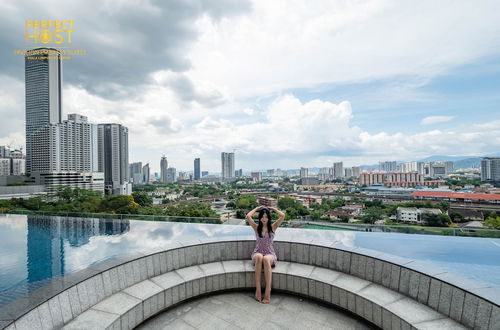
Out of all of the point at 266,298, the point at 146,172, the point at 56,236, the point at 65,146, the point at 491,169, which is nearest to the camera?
the point at 266,298

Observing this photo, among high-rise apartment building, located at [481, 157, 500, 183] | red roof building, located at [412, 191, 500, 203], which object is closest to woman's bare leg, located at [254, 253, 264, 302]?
red roof building, located at [412, 191, 500, 203]

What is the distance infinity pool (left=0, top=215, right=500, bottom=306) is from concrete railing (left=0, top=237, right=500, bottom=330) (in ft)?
1.32

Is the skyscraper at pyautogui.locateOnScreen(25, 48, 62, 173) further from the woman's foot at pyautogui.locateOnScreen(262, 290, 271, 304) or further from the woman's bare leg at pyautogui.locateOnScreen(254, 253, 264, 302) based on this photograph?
the woman's foot at pyautogui.locateOnScreen(262, 290, 271, 304)

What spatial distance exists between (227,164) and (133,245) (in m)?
134

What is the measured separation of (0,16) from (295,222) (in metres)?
14.3

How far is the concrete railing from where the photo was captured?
85.2 inches

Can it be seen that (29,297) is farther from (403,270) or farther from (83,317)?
(403,270)

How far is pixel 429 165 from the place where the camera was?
114812 mm

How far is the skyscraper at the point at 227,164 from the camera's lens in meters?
137

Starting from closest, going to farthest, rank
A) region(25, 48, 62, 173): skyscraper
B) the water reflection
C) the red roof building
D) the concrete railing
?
1. the concrete railing
2. the water reflection
3. the red roof building
4. region(25, 48, 62, 173): skyscraper

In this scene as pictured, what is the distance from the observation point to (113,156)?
5703 cm

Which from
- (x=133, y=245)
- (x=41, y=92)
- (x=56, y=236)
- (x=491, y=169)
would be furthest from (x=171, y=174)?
(x=133, y=245)

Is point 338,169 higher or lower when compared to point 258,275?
higher

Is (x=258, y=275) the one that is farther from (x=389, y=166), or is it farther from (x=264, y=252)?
(x=389, y=166)
